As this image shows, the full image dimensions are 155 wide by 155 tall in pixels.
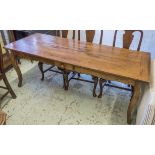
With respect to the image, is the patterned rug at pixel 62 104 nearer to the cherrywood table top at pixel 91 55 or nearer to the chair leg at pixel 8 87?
the chair leg at pixel 8 87

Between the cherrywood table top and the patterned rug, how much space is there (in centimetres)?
67

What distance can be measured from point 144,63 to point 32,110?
1.50 metres

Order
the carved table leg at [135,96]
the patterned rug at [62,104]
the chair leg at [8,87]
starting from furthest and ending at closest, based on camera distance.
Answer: the chair leg at [8,87]
the patterned rug at [62,104]
the carved table leg at [135,96]


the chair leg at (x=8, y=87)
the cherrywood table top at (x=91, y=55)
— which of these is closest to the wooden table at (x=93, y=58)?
the cherrywood table top at (x=91, y=55)

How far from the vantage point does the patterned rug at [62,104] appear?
7.13ft

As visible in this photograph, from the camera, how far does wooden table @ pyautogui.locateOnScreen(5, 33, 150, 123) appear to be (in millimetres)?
1765

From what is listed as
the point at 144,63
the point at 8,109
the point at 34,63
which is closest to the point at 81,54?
the point at 144,63

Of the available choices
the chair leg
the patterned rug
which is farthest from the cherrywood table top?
the patterned rug

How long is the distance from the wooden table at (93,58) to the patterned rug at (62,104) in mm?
365

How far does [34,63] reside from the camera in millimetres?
3406

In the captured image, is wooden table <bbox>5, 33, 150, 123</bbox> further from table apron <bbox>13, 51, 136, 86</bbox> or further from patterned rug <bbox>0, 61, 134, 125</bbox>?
patterned rug <bbox>0, 61, 134, 125</bbox>
